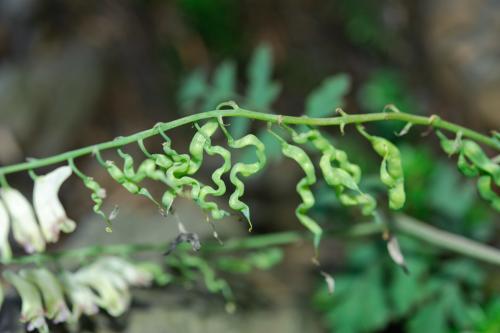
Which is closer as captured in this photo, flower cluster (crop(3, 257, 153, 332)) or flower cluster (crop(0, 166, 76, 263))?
flower cluster (crop(0, 166, 76, 263))

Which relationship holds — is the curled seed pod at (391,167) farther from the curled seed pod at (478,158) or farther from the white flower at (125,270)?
the white flower at (125,270)

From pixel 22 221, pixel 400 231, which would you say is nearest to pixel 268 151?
pixel 400 231

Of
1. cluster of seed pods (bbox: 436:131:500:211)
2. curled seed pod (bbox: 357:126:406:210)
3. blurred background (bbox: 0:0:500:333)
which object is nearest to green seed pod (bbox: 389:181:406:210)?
curled seed pod (bbox: 357:126:406:210)

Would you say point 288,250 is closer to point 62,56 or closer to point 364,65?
point 364,65

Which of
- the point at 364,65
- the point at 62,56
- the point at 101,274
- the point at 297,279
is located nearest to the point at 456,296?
the point at 297,279

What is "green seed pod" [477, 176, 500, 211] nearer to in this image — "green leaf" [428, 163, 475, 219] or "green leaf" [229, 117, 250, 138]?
"green leaf" [229, 117, 250, 138]

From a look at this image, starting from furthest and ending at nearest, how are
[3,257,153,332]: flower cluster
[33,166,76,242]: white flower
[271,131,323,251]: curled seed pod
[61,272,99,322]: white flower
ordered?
[61,272,99,322]: white flower < [3,257,153,332]: flower cluster < [33,166,76,242]: white flower < [271,131,323,251]: curled seed pod

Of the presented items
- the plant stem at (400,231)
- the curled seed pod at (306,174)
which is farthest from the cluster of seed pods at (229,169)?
the plant stem at (400,231)
